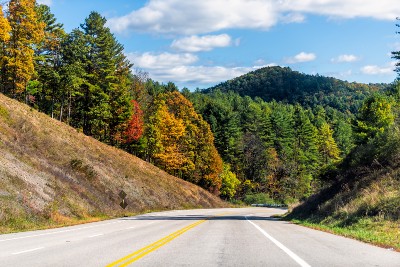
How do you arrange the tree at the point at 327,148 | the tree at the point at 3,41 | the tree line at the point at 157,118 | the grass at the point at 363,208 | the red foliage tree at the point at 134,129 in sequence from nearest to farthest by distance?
the grass at the point at 363,208 < the tree at the point at 3,41 < the tree line at the point at 157,118 < the red foliage tree at the point at 134,129 < the tree at the point at 327,148

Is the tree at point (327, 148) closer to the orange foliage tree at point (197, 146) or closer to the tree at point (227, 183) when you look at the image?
the tree at point (227, 183)

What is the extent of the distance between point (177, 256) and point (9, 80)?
49.6 m

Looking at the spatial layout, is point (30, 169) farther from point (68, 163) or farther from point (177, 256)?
point (177, 256)

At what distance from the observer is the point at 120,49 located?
250 ft

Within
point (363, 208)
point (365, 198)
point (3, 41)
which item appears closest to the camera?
point (363, 208)

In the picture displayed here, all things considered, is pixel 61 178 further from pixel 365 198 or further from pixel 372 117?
pixel 372 117

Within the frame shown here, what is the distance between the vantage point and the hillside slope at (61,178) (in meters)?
26.2

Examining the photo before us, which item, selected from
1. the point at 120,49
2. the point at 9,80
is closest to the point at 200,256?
the point at 9,80

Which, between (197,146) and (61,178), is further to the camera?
(197,146)

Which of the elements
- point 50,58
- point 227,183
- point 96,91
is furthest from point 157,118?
point 227,183

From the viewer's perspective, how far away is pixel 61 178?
36.2 metres

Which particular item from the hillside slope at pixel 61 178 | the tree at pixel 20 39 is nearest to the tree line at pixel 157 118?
the tree at pixel 20 39

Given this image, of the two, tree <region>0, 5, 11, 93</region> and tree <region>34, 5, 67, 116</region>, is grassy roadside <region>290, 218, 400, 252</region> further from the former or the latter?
tree <region>34, 5, 67, 116</region>

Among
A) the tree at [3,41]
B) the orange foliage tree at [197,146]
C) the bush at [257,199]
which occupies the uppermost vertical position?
the tree at [3,41]
